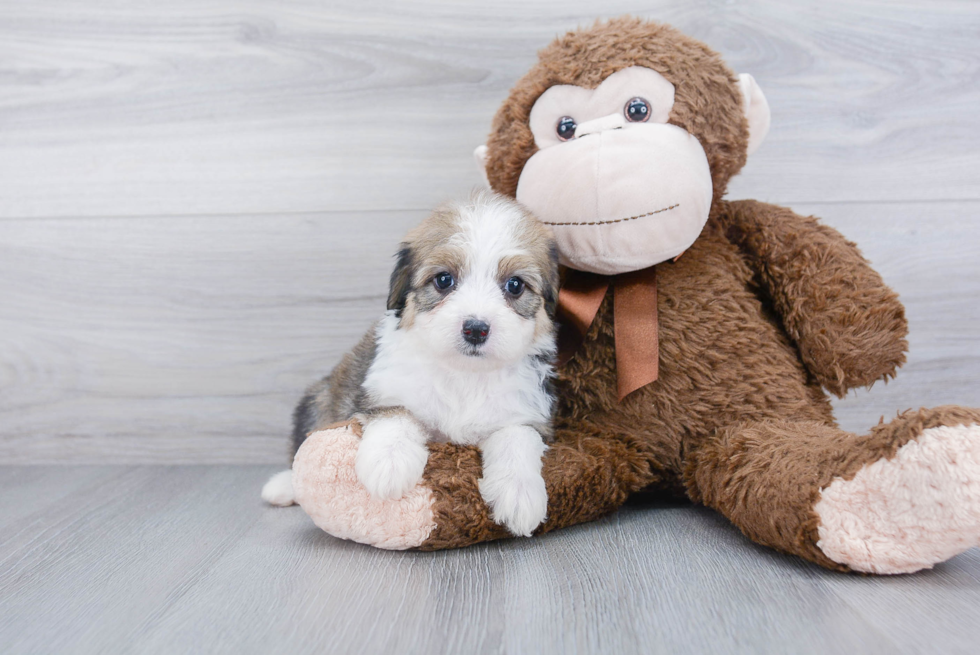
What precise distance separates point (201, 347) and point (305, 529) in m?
0.90

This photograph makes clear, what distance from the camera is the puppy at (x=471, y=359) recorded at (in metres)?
1.34

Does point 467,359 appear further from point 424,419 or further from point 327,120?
point 327,120

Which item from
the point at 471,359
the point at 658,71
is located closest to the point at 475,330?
the point at 471,359

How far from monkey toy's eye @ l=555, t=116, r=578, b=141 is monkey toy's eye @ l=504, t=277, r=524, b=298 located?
37 centimetres

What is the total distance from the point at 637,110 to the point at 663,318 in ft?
1.51

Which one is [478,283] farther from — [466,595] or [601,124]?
[466,595]

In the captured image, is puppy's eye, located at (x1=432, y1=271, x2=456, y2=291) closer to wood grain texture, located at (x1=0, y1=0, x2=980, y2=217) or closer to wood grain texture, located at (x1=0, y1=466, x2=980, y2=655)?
wood grain texture, located at (x1=0, y1=466, x2=980, y2=655)

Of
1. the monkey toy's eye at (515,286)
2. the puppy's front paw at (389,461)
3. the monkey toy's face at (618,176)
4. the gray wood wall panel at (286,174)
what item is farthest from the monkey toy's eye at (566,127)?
the puppy's front paw at (389,461)

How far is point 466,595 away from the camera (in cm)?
121

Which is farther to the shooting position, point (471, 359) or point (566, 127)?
point (566, 127)

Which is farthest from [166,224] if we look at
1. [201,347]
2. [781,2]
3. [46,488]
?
[781,2]

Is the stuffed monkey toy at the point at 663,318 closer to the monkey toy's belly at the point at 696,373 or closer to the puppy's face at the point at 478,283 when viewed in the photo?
the monkey toy's belly at the point at 696,373

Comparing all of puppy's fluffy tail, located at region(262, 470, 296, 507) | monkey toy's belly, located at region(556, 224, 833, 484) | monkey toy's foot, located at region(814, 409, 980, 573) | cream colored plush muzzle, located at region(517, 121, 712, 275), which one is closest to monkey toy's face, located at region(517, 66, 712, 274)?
cream colored plush muzzle, located at region(517, 121, 712, 275)

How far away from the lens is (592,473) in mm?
1502
